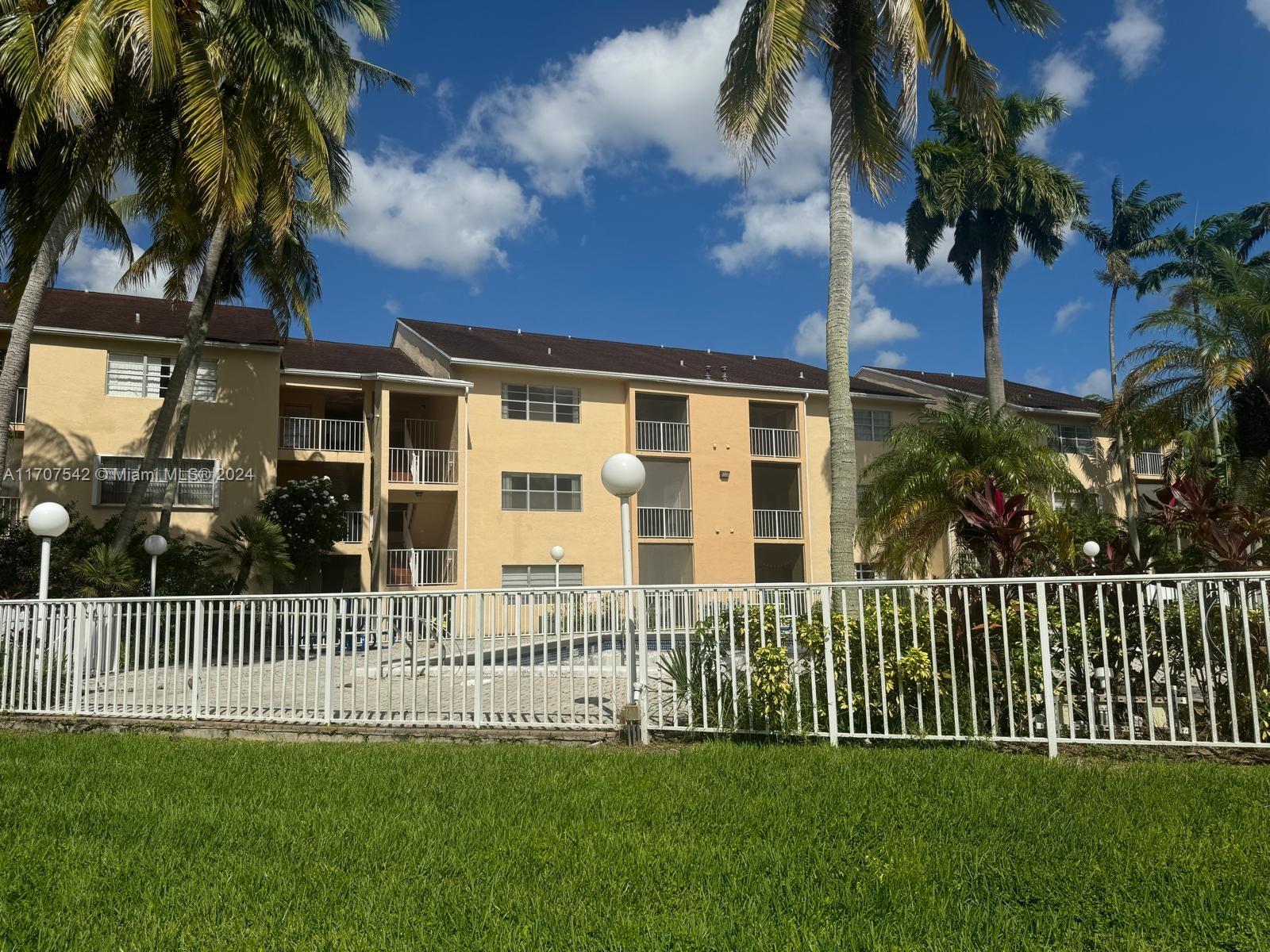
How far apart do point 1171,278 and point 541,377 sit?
26.3 m

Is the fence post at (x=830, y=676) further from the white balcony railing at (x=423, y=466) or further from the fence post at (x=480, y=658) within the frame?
the white balcony railing at (x=423, y=466)

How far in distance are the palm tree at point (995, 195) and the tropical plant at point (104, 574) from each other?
78.2 feet

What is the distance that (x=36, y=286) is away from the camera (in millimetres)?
15406

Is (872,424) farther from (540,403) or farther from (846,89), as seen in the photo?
(846,89)

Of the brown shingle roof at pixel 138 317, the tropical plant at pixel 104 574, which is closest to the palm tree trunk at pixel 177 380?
the tropical plant at pixel 104 574

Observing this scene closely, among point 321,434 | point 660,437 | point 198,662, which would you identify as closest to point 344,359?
point 321,434

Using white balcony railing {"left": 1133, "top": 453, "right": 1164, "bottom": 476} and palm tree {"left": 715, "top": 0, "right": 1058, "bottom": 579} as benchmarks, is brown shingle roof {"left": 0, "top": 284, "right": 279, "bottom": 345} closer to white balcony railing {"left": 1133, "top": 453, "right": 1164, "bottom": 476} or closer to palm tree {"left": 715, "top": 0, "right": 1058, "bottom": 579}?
palm tree {"left": 715, "top": 0, "right": 1058, "bottom": 579}

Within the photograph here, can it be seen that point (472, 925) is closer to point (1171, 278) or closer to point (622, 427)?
point (622, 427)

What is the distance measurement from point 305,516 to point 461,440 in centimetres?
502

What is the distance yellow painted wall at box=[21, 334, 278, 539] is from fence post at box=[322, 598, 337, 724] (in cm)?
1581

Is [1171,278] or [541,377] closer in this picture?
[541,377]

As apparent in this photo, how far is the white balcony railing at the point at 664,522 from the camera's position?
29.1m

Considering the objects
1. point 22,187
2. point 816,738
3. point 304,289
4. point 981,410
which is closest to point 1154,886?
point 816,738

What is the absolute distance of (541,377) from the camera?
1119 inches
